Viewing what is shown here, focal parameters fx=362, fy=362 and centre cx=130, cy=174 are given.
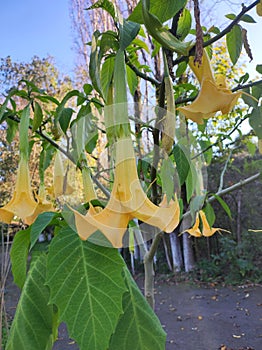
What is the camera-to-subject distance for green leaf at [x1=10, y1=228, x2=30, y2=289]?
38 cm

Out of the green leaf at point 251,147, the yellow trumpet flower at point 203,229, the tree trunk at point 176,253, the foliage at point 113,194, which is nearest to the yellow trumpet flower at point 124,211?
the foliage at point 113,194

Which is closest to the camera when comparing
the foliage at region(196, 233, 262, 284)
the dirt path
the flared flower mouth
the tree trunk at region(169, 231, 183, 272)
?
the flared flower mouth

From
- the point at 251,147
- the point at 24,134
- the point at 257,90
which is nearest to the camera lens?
the point at 24,134

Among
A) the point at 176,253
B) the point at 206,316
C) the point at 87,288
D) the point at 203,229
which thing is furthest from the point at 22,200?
the point at 176,253

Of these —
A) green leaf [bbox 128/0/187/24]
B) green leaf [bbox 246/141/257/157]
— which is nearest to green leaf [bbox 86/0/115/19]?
green leaf [bbox 128/0/187/24]

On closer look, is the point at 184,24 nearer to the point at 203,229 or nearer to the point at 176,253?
the point at 203,229

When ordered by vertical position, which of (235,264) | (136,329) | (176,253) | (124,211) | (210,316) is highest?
(124,211)

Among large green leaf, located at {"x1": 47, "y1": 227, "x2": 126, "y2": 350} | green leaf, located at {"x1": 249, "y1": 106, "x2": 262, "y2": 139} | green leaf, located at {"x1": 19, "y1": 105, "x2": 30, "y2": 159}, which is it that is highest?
green leaf, located at {"x1": 249, "y1": 106, "x2": 262, "y2": 139}

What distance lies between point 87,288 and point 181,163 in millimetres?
187

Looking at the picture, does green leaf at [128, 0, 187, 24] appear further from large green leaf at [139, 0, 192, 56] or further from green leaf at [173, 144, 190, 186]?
green leaf at [173, 144, 190, 186]

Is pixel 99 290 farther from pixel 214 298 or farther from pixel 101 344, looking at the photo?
pixel 214 298

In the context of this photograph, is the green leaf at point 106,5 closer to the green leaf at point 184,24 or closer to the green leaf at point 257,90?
the green leaf at point 184,24

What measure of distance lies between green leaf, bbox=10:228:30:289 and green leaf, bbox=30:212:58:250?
0.05 m

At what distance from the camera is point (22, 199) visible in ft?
1.17
